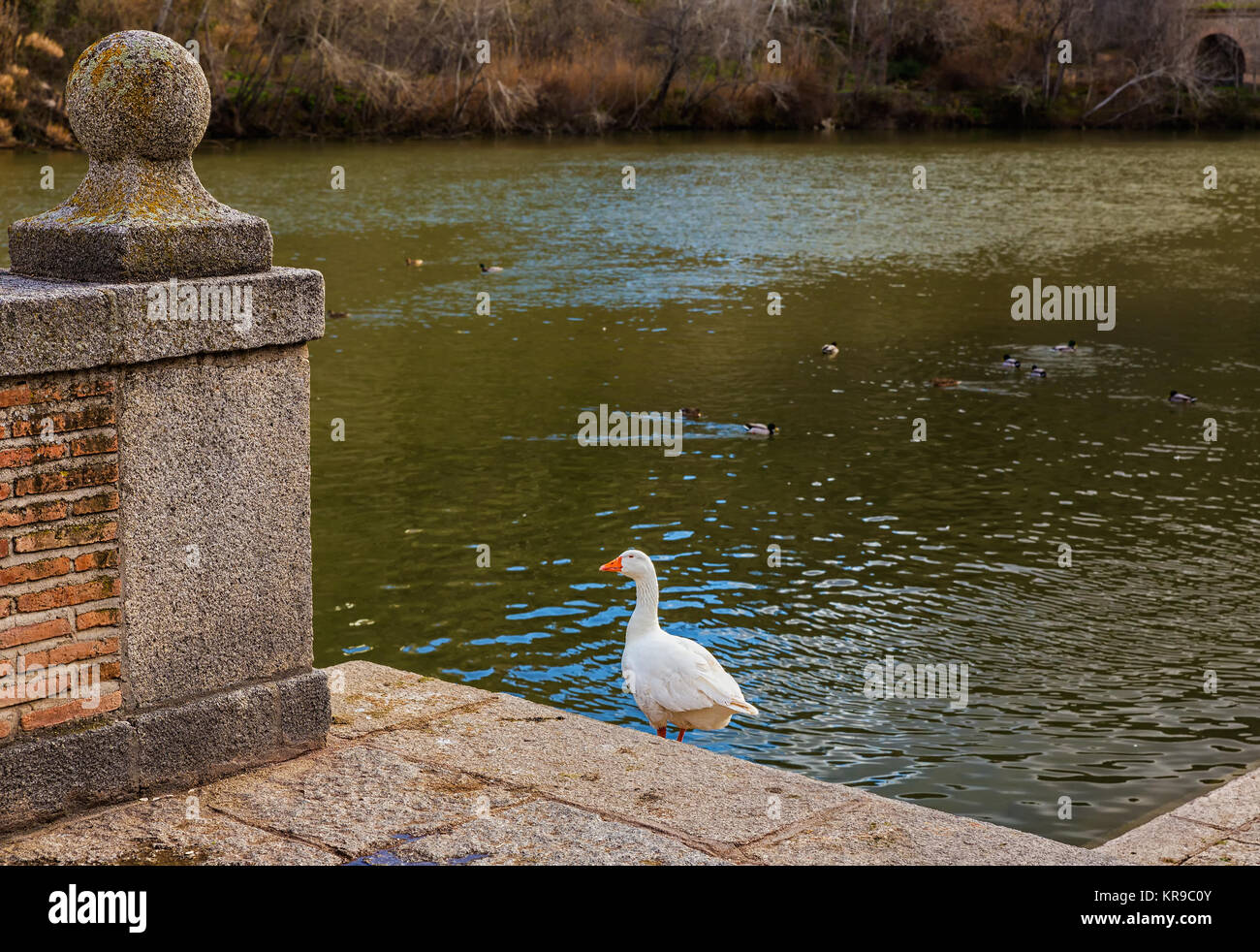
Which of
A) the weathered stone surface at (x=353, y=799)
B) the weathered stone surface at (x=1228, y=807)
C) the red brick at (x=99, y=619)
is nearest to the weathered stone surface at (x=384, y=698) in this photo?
the weathered stone surface at (x=353, y=799)

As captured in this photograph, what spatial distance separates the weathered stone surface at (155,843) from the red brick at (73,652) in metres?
0.58

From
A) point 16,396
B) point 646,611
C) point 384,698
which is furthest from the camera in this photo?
point 646,611

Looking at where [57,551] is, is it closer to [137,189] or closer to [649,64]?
[137,189]

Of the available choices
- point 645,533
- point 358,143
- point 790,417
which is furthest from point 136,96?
point 358,143

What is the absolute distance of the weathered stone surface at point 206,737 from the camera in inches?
220

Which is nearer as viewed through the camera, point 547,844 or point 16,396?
point 16,396

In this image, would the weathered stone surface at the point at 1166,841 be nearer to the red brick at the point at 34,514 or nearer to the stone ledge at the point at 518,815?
the stone ledge at the point at 518,815

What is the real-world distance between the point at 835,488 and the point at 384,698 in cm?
949

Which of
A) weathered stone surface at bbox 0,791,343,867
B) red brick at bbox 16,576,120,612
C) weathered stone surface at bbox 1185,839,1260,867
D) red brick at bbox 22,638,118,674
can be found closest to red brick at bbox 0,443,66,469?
red brick at bbox 16,576,120,612

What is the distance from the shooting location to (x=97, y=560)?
5.37 metres

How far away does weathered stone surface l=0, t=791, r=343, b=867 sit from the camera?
16.7 feet

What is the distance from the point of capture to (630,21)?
64125 mm

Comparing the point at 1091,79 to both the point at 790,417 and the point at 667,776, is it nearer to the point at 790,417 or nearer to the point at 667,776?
the point at 790,417

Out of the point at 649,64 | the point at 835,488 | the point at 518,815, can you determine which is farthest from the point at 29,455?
the point at 649,64
